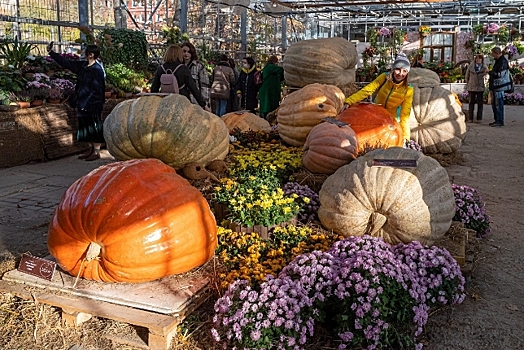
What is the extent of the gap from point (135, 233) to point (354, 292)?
131 cm

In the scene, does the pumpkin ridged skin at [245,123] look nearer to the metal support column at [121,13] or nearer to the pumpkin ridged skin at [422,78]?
the pumpkin ridged skin at [422,78]

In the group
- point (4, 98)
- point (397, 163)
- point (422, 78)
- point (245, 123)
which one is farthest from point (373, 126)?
point (4, 98)

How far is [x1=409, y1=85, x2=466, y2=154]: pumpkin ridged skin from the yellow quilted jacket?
2.17m

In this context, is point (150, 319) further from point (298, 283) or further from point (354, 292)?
point (354, 292)

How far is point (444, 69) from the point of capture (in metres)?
19.1

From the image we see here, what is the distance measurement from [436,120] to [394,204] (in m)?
4.68

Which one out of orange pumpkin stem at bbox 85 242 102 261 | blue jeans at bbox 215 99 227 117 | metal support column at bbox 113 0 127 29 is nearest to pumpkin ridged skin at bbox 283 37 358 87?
blue jeans at bbox 215 99 227 117

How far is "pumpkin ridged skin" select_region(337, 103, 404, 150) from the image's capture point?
5371mm

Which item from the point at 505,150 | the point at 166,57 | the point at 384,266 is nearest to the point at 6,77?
the point at 166,57

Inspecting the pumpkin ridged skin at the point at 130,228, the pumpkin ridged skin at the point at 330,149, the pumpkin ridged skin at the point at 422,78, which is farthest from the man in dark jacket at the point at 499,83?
the pumpkin ridged skin at the point at 130,228

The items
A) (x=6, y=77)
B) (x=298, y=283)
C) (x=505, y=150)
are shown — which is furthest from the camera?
(x=505, y=150)

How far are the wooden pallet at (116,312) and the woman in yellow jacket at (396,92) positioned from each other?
126 inches

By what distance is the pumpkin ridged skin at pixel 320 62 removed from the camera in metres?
7.28

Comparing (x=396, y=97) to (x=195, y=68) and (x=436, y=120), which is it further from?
(x=195, y=68)
